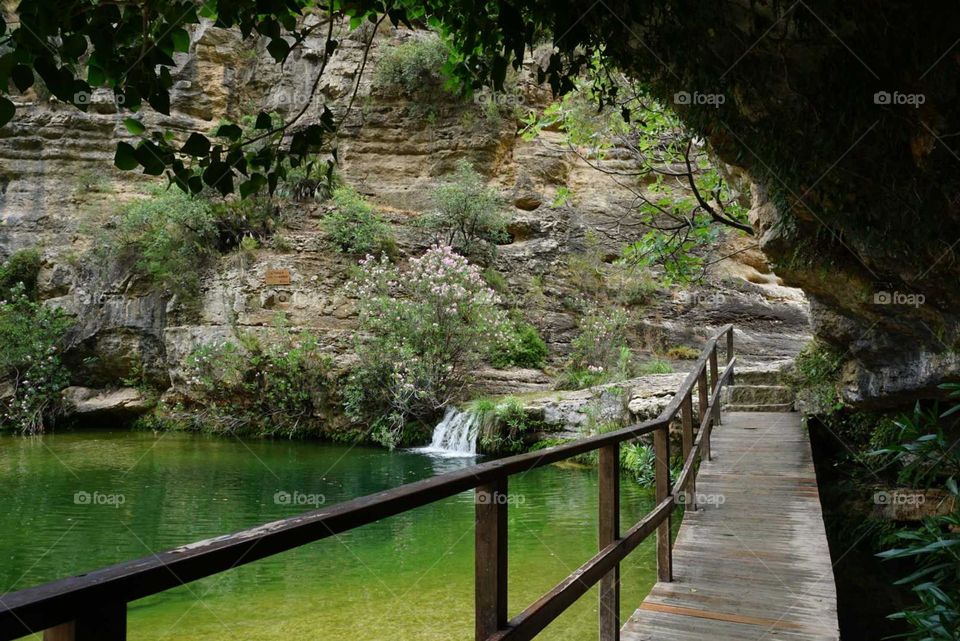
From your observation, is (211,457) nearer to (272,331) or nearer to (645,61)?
(272,331)

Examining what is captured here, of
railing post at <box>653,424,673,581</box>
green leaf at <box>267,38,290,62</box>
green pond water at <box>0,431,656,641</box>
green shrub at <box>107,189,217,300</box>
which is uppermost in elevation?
green shrub at <box>107,189,217,300</box>

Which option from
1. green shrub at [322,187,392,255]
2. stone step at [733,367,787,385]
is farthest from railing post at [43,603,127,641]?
green shrub at [322,187,392,255]

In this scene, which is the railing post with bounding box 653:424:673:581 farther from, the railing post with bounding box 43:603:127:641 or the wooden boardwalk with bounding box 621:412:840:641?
the railing post with bounding box 43:603:127:641

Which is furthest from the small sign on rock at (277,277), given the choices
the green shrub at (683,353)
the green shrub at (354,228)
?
the green shrub at (683,353)

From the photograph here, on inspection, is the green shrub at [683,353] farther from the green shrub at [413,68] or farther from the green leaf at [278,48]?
the green leaf at [278,48]

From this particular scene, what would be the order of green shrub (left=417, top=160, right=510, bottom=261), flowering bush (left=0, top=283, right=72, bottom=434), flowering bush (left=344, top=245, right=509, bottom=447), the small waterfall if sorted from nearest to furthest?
1. the small waterfall
2. flowering bush (left=344, top=245, right=509, bottom=447)
3. flowering bush (left=0, top=283, right=72, bottom=434)
4. green shrub (left=417, top=160, right=510, bottom=261)

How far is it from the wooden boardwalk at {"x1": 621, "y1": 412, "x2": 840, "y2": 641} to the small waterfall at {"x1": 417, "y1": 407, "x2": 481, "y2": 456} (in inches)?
207

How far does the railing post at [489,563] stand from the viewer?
72.3 inches

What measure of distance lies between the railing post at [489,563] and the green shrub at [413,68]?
59.9 ft

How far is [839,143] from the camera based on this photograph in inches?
122

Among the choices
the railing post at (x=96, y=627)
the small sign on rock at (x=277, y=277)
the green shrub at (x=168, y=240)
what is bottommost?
the railing post at (x=96, y=627)

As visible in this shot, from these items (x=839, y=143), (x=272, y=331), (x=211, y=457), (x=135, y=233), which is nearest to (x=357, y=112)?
(x=135, y=233)

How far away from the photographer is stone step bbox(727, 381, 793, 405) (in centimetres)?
852

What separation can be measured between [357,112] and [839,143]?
17.6 m
